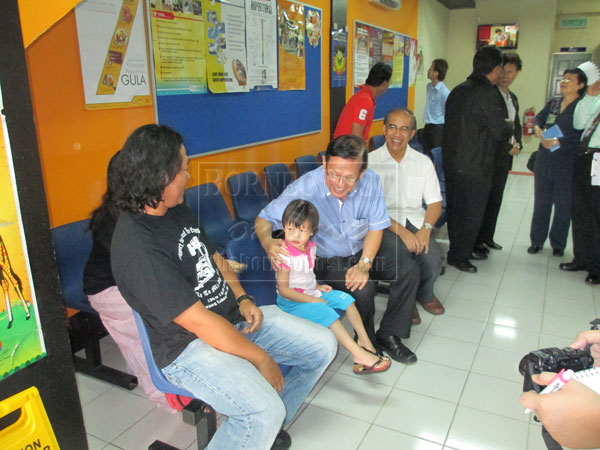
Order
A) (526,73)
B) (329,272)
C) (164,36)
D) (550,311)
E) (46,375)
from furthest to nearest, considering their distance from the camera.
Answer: (526,73), (550,311), (164,36), (329,272), (46,375)

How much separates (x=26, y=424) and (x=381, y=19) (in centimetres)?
660

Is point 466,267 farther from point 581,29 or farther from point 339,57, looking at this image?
point 581,29

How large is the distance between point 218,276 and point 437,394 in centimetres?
134

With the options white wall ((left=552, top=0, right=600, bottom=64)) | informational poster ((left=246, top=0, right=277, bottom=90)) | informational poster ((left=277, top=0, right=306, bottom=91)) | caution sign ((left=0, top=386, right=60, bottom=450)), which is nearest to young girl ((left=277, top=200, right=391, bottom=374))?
caution sign ((left=0, top=386, right=60, bottom=450))

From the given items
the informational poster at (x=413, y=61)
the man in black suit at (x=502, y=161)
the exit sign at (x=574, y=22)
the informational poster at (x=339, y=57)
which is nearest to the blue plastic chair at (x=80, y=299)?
the man in black suit at (x=502, y=161)

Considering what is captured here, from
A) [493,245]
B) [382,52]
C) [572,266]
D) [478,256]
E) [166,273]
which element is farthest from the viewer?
[382,52]

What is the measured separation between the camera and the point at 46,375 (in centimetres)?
119

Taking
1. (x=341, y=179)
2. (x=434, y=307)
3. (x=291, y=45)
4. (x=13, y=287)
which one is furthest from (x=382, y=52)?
(x=13, y=287)

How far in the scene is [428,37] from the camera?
29.2 ft

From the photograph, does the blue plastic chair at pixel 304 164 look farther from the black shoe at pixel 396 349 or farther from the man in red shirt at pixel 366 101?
the black shoe at pixel 396 349

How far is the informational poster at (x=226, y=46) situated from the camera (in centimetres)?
348

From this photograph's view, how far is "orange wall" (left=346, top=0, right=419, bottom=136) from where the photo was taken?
5738mm

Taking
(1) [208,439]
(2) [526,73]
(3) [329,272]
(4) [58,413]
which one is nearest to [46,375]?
(4) [58,413]

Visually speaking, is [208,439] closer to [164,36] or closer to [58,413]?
[58,413]
